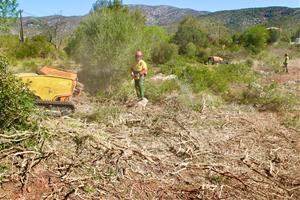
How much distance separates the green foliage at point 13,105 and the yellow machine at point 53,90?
268cm

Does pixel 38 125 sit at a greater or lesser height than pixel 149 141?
greater

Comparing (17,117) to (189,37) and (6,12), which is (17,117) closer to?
(6,12)

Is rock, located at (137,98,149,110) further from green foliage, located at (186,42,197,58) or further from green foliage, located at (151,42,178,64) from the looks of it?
green foliage, located at (186,42,197,58)

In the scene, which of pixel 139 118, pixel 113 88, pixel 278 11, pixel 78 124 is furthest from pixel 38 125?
pixel 278 11

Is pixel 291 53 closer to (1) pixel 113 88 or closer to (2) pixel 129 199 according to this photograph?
(1) pixel 113 88

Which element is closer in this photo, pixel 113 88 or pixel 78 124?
pixel 78 124

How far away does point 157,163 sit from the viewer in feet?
20.3

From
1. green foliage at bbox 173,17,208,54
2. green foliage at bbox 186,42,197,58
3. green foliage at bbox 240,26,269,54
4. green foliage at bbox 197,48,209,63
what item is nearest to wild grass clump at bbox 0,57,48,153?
green foliage at bbox 197,48,209,63

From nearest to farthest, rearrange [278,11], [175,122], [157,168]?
1. [157,168]
2. [175,122]
3. [278,11]

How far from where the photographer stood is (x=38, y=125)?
6.27 m

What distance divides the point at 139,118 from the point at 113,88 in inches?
202

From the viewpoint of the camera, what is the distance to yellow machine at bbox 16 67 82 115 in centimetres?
935

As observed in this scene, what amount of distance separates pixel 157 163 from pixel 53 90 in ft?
15.4

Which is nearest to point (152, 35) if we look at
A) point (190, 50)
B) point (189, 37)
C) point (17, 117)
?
point (190, 50)
